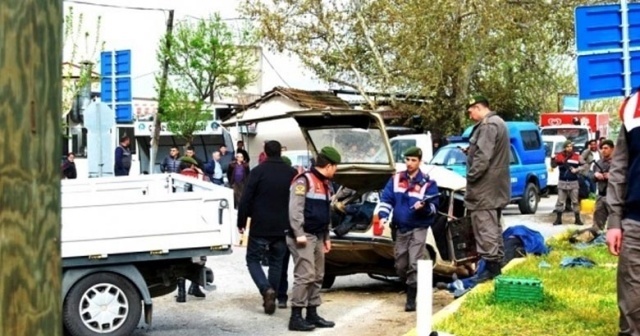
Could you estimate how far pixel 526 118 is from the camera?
169ft

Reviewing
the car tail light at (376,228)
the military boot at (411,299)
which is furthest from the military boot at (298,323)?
the car tail light at (376,228)

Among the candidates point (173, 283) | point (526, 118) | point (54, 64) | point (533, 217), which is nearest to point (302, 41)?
point (533, 217)

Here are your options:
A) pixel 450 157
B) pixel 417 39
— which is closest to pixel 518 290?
pixel 450 157

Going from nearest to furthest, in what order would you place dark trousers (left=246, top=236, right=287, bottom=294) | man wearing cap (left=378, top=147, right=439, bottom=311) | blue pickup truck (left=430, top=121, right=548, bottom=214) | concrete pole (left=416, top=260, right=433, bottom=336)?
1. concrete pole (left=416, top=260, right=433, bottom=336)
2. man wearing cap (left=378, top=147, right=439, bottom=311)
3. dark trousers (left=246, top=236, right=287, bottom=294)
4. blue pickup truck (left=430, top=121, right=548, bottom=214)

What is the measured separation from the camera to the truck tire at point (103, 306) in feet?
27.8

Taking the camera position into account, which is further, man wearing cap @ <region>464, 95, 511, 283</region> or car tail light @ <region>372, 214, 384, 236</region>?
car tail light @ <region>372, 214, 384, 236</region>

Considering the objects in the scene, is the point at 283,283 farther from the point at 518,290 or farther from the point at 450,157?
the point at 450,157

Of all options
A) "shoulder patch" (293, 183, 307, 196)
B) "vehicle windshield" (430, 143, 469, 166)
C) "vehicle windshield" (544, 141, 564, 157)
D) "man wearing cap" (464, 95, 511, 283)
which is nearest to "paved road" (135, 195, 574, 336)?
"man wearing cap" (464, 95, 511, 283)

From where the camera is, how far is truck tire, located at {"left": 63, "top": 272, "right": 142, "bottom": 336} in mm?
8484

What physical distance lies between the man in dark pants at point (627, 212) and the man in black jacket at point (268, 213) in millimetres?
4965

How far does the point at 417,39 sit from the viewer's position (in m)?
32.0

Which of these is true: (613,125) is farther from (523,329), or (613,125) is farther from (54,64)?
(54,64)

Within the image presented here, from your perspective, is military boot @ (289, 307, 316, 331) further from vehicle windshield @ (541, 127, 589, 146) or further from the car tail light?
vehicle windshield @ (541, 127, 589, 146)

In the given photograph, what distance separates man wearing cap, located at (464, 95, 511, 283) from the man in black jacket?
192 centimetres
